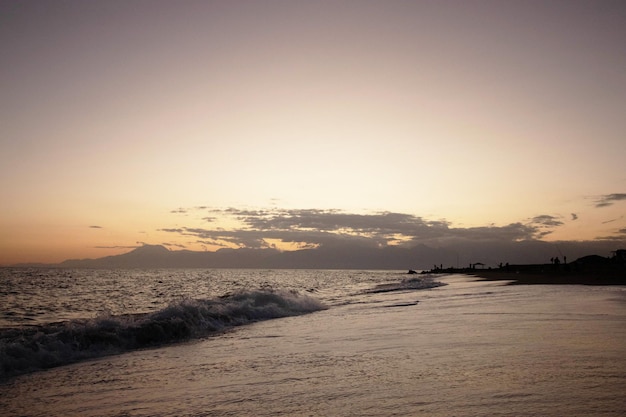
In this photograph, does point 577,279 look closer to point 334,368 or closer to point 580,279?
point 580,279

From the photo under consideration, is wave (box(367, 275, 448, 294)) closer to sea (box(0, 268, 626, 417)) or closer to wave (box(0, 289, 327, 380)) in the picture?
wave (box(0, 289, 327, 380))

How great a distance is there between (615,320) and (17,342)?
16689 mm

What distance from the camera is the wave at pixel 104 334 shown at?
1105 centimetres

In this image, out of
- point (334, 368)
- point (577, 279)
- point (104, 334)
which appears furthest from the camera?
point (577, 279)

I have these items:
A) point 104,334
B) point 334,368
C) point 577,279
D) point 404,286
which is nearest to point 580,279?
point 577,279

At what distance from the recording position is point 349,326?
15.8 m

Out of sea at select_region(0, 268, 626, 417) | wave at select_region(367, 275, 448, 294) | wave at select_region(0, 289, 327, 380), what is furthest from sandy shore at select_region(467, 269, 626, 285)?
wave at select_region(0, 289, 327, 380)

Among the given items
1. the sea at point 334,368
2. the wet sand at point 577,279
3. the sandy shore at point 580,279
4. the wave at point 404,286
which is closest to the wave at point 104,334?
the sea at point 334,368

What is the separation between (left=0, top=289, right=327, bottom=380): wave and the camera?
1105cm

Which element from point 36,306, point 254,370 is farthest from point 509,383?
point 36,306

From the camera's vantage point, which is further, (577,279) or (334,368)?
(577,279)

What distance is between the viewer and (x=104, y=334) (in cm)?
1374

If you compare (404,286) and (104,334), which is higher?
(104,334)

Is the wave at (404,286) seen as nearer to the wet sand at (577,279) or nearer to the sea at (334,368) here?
the wet sand at (577,279)
